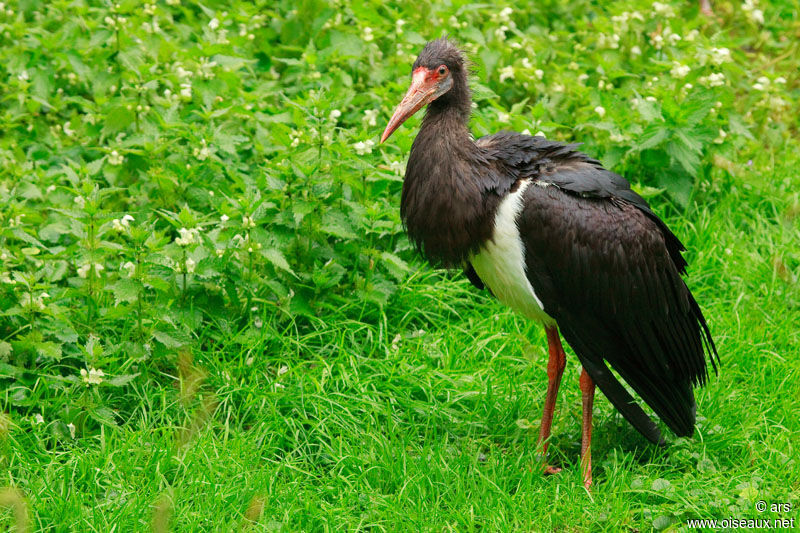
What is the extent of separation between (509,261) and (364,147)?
1.20m

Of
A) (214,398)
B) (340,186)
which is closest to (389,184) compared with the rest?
(340,186)

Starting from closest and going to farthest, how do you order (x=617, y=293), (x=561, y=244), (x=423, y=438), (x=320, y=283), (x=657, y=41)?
(x=561, y=244) → (x=617, y=293) → (x=423, y=438) → (x=320, y=283) → (x=657, y=41)

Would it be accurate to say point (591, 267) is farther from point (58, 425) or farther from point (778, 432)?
point (58, 425)

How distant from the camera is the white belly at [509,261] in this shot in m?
3.94

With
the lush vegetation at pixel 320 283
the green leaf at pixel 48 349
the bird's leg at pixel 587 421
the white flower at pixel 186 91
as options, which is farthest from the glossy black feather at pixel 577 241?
the white flower at pixel 186 91

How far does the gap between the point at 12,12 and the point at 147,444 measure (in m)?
3.71

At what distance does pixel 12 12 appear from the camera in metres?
6.43

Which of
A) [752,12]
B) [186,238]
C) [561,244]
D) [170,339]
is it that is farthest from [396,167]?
[752,12]

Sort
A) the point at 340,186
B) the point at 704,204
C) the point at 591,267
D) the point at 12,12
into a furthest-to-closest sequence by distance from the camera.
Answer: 1. the point at 12,12
2. the point at 704,204
3. the point at 340,186
4. the point at 591,267

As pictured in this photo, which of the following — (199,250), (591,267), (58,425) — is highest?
(591,267)

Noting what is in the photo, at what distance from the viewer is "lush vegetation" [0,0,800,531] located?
3.92 metres

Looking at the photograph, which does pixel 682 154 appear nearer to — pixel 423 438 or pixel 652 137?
pixel 652 137

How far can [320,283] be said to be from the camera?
190 inches

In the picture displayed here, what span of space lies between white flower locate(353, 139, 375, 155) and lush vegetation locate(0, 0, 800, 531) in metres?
0.01
